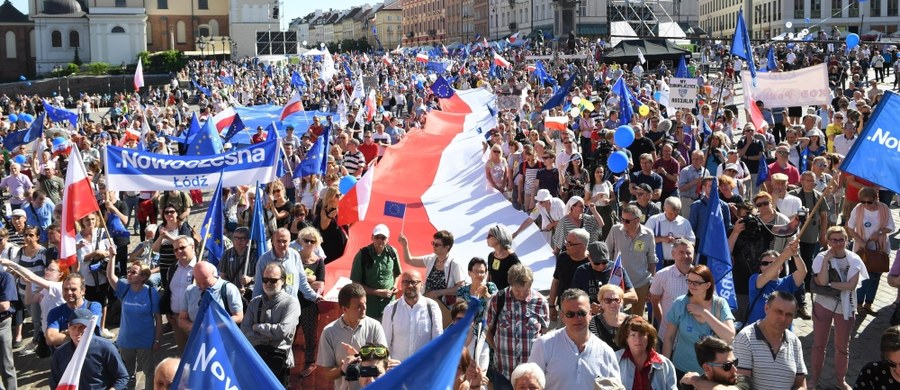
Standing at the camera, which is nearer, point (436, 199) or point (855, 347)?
point (855, 347)

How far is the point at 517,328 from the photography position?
656 centimetres

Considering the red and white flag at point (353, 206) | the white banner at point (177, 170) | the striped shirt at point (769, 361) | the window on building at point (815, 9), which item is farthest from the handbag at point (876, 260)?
the window on building at point (815, 9)

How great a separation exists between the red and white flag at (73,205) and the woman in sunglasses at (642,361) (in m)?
5.80

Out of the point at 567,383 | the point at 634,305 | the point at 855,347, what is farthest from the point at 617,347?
the point at 855,347

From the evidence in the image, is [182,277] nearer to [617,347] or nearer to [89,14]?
[617,347]

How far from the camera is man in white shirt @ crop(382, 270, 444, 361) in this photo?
681 cm

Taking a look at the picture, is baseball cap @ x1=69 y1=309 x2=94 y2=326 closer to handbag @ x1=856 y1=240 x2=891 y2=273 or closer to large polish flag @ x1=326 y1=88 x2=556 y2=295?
large polish flag @ x1=326 y1=88 x2=556 y2=295

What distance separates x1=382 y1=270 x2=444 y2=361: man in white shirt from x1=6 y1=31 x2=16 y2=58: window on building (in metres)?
103

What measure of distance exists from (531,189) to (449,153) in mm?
5328

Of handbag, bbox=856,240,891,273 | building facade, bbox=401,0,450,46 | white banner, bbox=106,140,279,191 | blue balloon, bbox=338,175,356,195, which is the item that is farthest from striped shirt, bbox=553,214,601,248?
building facade, bbox=401,0,450,46

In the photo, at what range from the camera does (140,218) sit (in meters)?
13.5

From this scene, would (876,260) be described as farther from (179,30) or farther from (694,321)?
(179,30)

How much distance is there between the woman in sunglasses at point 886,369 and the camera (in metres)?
5.34

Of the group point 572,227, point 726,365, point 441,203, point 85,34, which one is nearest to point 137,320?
Answer: point 572,227
